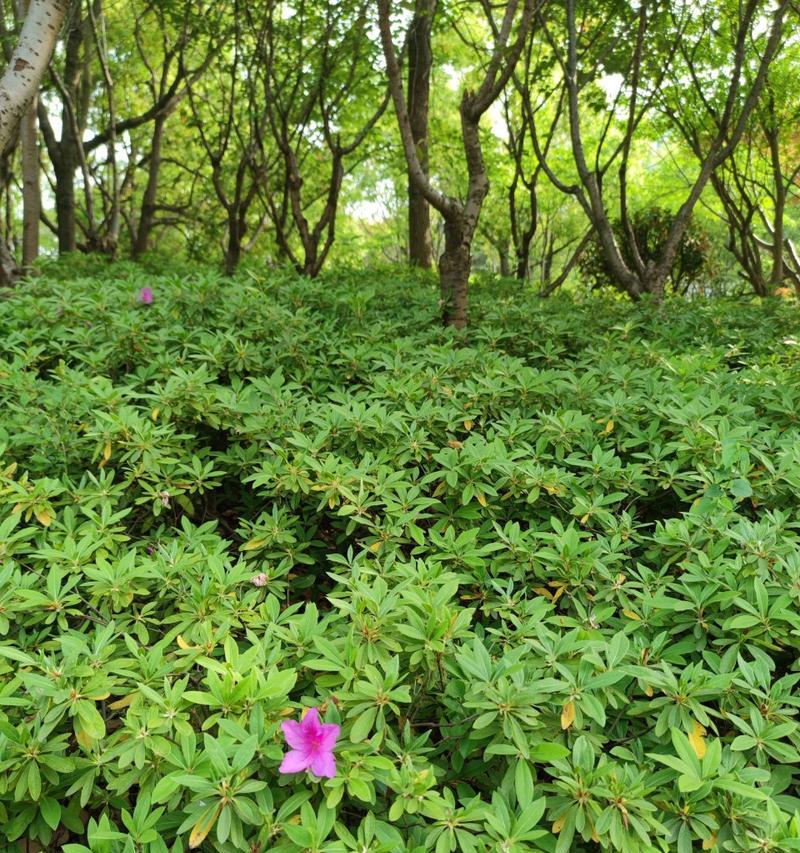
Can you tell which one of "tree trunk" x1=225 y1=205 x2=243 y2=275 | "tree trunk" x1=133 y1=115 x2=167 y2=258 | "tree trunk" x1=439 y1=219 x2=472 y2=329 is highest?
"tree trunk" x1=133 y1=115 x2=167 y2=258

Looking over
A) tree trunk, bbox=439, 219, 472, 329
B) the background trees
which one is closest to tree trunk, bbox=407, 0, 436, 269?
the background trees

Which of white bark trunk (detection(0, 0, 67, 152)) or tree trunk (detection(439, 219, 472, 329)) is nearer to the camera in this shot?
white bark trunk (detection(0, 0, 67, 152))

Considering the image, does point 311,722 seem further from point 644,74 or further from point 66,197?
point 66,197

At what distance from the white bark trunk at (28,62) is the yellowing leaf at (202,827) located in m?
3.14

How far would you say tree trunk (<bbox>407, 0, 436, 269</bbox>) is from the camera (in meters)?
6.10

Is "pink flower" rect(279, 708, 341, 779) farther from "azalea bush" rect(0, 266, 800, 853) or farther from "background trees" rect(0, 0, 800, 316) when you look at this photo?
"background trees" rect(0, 0, 800, 316)

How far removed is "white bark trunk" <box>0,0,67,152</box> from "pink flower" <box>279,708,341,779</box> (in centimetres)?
309

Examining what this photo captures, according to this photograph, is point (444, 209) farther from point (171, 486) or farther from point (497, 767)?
point (497, 767)

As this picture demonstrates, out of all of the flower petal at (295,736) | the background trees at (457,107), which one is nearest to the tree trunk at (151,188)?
the background trees at (457,107)

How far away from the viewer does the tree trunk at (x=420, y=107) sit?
610 cm

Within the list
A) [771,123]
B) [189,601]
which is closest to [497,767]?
[189,601]

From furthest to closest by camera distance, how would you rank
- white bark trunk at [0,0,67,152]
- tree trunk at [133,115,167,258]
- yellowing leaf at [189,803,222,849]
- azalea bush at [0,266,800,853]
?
tree trunk at [133,115,167,258]
white bark trunk at [0,0,67,152]
azalea bush at [0,266,800,853]
yellowing leaf at [189,803,222,849]

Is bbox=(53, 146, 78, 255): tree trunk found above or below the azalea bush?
above

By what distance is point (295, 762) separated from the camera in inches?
44.9
